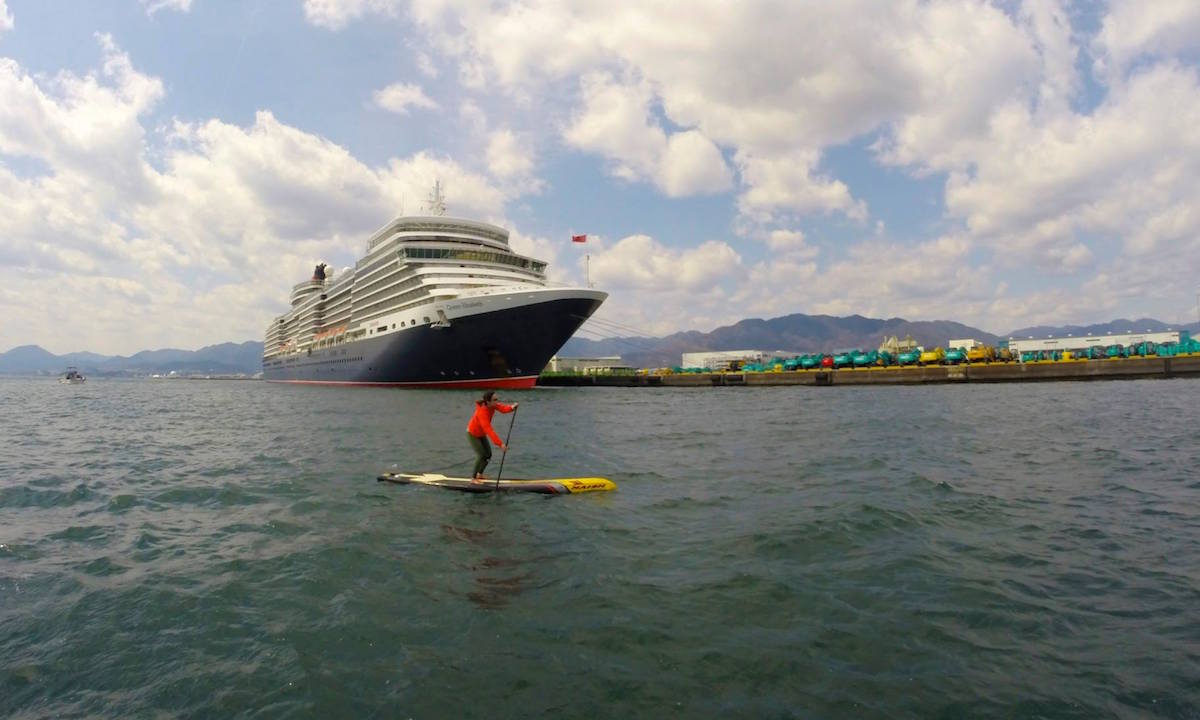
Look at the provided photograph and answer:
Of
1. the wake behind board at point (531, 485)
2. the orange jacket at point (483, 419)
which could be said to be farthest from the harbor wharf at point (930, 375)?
the orange jacket at point (483, 419)

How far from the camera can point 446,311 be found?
150ft

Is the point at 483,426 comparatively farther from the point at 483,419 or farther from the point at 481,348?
the point at 481,348

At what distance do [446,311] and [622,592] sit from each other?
41869mm

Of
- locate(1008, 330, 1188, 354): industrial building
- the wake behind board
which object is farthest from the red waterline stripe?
locate(1008, 330, 1188, 354): industrial building

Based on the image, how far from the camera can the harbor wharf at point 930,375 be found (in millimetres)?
47812

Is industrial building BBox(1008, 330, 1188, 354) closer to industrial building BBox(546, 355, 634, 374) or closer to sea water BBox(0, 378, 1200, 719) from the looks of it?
industrial building BBox(546, 355, 634, 374)

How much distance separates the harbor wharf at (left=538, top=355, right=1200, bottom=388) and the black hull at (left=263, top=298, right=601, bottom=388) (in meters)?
19.3

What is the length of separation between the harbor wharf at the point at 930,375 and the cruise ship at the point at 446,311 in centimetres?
1783

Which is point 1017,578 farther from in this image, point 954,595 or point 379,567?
point 379,567

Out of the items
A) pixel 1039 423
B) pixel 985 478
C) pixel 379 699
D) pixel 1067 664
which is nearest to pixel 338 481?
pixel 379 699

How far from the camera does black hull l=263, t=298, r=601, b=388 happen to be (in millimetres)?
45062

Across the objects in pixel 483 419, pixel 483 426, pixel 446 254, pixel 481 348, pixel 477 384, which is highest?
pixel 446 254

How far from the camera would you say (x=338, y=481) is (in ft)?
41.9

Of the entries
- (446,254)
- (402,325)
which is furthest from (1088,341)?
(402,325)
